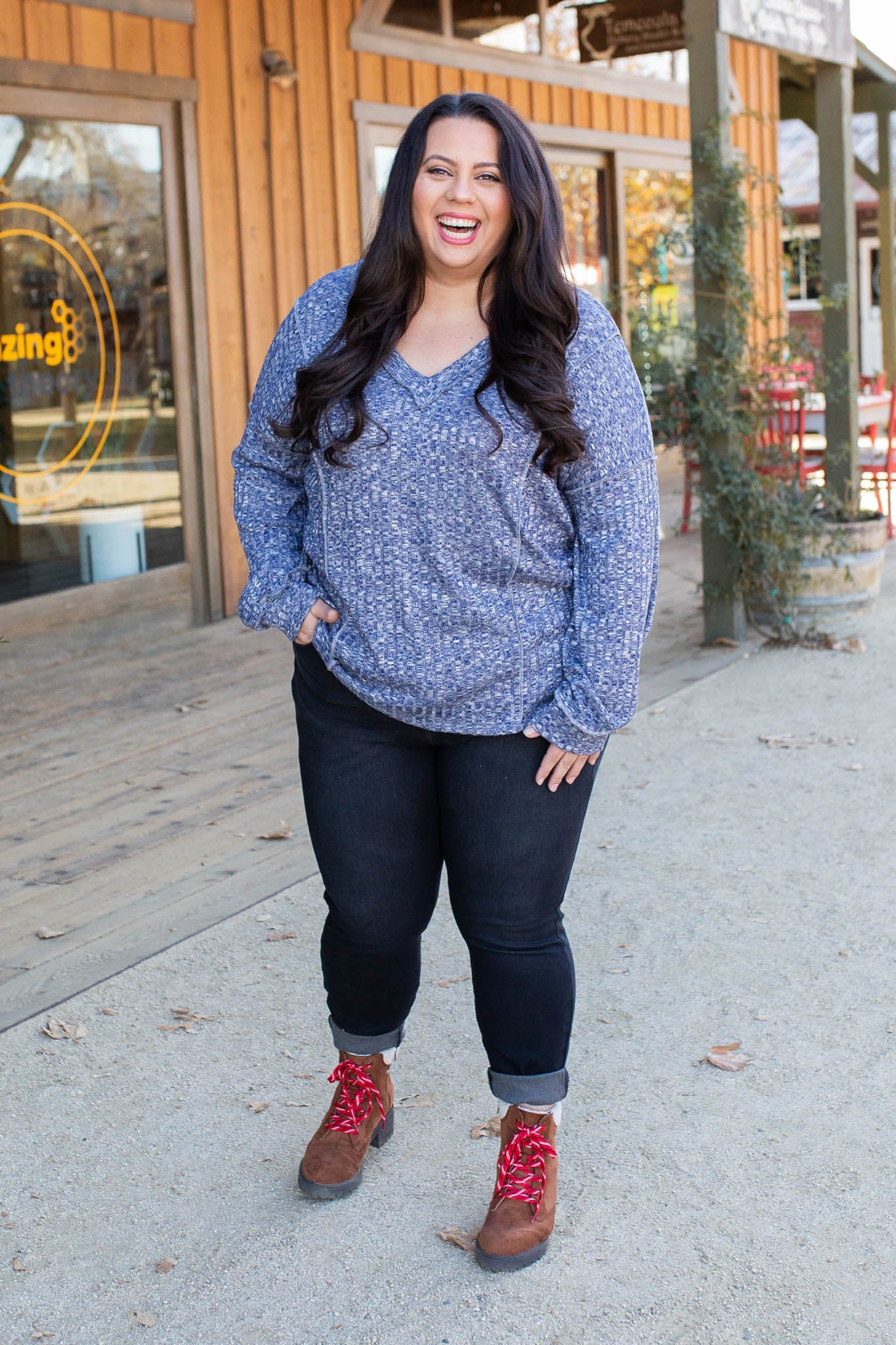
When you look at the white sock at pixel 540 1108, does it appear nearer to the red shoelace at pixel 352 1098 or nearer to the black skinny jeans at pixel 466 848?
the black skinny jeans at pixel 466 848

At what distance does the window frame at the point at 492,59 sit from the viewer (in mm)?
7789

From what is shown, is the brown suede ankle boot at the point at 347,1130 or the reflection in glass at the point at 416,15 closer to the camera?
the brown suede ankle boot at the point at 347,1130

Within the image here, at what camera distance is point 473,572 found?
83.7 inches

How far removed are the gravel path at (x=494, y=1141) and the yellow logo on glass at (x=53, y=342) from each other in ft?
11.3

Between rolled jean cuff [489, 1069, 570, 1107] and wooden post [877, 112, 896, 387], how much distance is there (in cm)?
1330

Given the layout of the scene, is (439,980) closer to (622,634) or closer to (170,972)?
(170,972)

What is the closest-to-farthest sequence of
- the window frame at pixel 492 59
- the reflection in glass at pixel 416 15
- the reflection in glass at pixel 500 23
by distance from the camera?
the window frame at pixel 492 59
the reflection in glass at pixel 416 15
the reflection in glass at pixel 500 23

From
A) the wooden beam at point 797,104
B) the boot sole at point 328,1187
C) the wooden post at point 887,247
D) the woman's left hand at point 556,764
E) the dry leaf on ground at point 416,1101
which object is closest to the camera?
the woman's left hand at point 556,764

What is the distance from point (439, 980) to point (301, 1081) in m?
0.52

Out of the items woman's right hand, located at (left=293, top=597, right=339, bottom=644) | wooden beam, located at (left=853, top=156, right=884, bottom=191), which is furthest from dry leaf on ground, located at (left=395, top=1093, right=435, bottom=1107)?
wooden beam, located at (left=853, top=156, right=884, bottom=191)

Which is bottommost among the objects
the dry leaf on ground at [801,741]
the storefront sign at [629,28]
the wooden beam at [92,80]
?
the dry leaf on ground at [801,741]

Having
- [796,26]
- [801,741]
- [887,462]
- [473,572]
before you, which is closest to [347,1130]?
[473,572]

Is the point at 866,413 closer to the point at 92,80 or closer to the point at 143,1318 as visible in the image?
the point at 92,80

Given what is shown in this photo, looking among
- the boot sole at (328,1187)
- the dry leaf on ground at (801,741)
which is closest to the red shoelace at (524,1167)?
the boot sole at (328,1187)
